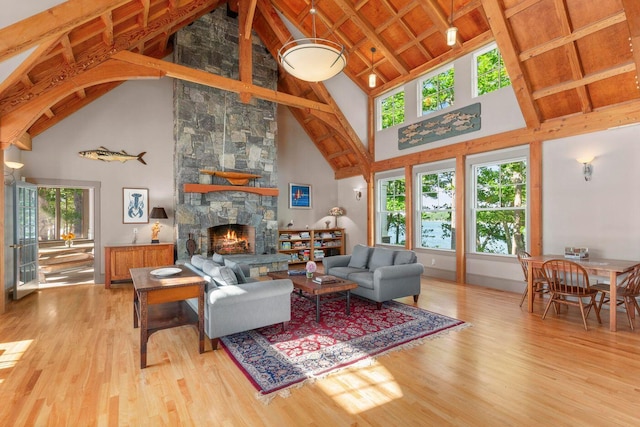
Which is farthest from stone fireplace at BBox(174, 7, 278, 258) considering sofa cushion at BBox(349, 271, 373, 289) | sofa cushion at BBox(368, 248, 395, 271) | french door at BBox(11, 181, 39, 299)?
sofa cushion at BBox(349, 271, 373, 289)

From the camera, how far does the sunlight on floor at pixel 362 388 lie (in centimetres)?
241

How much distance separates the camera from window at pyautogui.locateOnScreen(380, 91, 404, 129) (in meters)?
8.00

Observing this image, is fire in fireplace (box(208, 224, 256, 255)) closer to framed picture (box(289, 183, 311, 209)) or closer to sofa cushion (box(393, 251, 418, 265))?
framed picture (box(289, 183, 311, 209))

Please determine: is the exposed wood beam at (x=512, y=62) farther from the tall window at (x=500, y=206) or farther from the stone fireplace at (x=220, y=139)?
the stone fireplace at (x=220, y=139)

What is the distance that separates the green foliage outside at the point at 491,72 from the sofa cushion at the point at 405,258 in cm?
371

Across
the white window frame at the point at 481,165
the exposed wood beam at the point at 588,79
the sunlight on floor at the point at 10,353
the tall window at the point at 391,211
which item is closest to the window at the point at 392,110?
the tall window at the point at 391,211

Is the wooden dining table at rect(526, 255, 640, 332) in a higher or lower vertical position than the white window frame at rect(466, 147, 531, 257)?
lower

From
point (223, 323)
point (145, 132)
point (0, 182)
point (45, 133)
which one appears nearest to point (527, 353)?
point (223, 323)

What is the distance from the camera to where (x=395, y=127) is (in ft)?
26.3

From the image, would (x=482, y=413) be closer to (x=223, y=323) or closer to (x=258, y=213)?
(x=223, y=323)

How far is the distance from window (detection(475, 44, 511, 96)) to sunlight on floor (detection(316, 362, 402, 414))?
5.74m

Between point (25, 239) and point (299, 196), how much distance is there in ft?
20.2

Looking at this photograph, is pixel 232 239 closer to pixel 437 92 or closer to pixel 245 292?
pixel 245 292

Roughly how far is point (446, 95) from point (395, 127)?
4.80 ft
